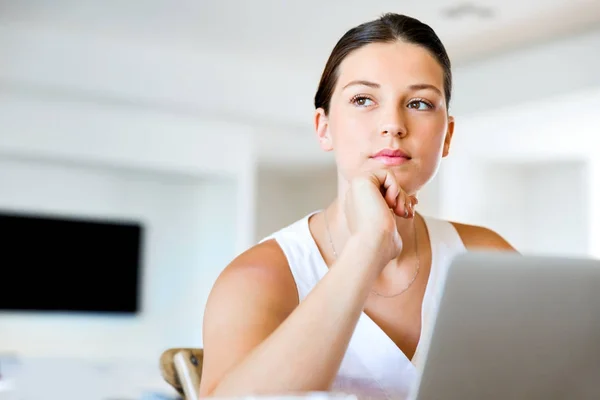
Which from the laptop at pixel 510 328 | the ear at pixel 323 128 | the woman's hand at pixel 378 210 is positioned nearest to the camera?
the laptop at pixel 510 328

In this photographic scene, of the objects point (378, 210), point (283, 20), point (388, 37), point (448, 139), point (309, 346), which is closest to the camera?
point (309, 346)

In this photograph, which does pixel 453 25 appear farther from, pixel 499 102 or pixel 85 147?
pixel 85 147

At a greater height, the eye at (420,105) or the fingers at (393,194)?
the eye at (420,105)

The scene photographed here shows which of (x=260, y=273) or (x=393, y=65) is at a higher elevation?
(x=393, y=65)

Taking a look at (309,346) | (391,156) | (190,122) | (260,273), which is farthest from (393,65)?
(190,122)

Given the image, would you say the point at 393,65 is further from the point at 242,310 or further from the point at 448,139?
the point at 242,310

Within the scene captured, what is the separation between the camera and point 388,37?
1.27 meters

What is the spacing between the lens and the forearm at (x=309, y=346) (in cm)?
90

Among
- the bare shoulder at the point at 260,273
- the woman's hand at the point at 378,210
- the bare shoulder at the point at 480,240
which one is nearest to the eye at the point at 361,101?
the woman's hand at the point at 378,210

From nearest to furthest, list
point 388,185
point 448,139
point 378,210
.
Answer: point 378,210
point 388,185
point 448,139

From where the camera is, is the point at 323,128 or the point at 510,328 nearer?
the point at 510,328

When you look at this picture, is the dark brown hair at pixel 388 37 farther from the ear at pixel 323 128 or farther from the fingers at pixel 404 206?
the fingers at pixel 404 206

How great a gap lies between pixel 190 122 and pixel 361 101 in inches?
199

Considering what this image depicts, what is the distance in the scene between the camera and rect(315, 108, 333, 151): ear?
1376 mm
